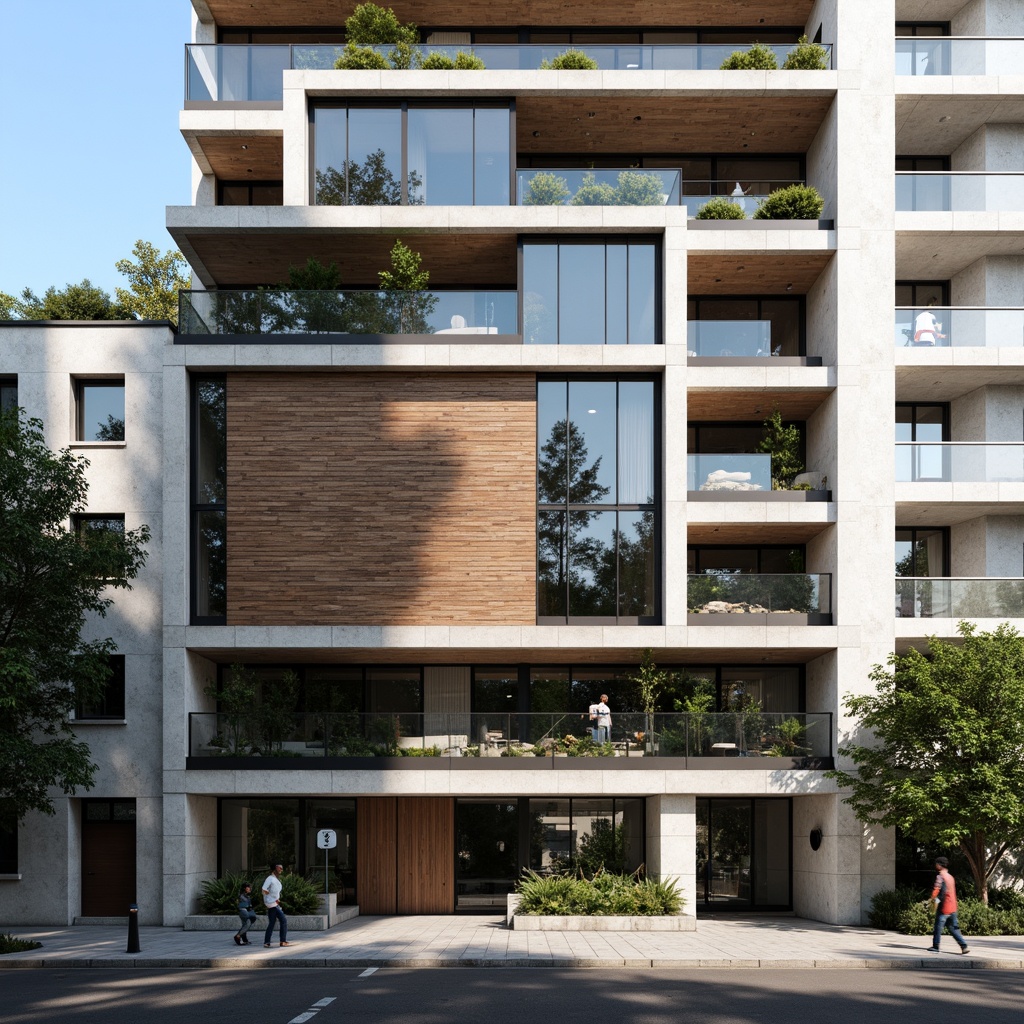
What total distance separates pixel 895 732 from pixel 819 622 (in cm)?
371

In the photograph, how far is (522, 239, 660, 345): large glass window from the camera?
2677cm

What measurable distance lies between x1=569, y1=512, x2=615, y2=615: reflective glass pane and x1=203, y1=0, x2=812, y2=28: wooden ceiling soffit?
50.6 feet

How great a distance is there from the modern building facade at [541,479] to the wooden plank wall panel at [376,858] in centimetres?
11

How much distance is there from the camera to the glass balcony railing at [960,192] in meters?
28.4

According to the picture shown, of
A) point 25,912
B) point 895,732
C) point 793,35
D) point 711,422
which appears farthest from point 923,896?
point 793,35

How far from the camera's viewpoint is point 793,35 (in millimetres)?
31531

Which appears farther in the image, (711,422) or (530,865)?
(711,422)

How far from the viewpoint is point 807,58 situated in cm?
2792

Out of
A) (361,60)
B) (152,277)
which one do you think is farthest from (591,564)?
(152,277)

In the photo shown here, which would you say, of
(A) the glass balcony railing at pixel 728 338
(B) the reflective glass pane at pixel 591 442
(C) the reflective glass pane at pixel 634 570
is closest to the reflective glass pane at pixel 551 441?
(B) the reflective glass pane at pixel 591 442

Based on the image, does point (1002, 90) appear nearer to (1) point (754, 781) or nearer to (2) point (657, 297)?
(2) point (657, 297)

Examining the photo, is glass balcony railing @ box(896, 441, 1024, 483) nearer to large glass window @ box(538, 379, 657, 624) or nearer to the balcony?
large glass window @ box(538, 379, 657, 624)

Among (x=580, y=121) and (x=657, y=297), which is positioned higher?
(x=580, y=121)

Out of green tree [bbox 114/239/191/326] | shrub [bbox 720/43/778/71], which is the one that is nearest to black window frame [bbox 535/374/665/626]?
shrub [bbox 720/43/778/71]
